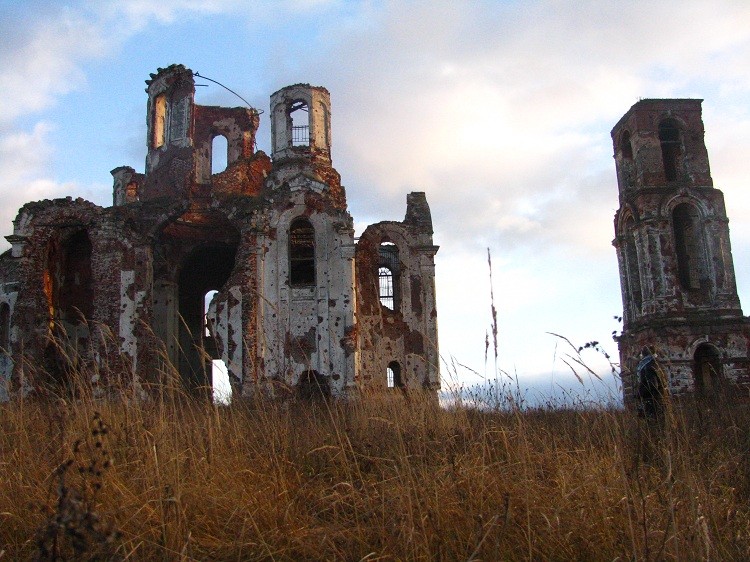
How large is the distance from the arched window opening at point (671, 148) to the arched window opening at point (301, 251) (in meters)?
12.5

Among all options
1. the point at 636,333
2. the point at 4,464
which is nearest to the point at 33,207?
the point at 4,464

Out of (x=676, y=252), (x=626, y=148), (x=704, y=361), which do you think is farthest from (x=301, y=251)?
(x=626, y=148)

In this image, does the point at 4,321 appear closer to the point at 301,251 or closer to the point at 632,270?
the point at 301,251

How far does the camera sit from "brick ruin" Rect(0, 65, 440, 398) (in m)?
16.3

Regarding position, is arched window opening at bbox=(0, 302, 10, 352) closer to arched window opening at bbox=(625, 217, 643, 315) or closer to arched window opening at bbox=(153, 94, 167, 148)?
arched window opening at bbox=(153, 94, 167, 148)

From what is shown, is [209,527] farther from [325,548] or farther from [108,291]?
[108,291]

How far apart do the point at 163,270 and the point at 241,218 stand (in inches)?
125

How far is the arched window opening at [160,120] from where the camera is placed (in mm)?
21688

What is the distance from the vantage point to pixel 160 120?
2183 centimetres

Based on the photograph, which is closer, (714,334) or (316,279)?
(316,279)

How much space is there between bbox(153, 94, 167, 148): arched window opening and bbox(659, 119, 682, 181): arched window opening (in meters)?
16.2

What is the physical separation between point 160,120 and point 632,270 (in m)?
16.1

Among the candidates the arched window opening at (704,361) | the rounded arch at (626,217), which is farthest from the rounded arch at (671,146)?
the arched window opening at (704,361)

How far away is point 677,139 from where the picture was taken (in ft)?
74.1
